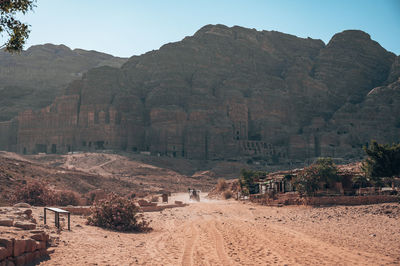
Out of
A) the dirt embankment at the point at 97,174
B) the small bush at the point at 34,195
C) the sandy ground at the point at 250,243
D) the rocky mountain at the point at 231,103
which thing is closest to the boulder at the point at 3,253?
the sandy ground at the point at 250,243

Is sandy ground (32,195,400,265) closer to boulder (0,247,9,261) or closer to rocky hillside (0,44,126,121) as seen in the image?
boulder (0,247,9,261)

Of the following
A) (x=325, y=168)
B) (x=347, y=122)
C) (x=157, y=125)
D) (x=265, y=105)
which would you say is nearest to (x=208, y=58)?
(x=265, y=105)

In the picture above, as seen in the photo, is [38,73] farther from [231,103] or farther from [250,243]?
[250,243]

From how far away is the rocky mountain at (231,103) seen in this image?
84812 millimetres

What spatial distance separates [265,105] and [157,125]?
3129 centimetres

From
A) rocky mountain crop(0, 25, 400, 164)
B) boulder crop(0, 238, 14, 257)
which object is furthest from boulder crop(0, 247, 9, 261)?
rocky mountain crop(0, 25, 400, 164)

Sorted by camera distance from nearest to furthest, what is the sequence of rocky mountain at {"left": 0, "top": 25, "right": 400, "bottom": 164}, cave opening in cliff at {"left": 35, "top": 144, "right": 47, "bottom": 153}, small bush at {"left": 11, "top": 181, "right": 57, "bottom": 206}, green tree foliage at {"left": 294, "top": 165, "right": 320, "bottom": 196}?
small bush at {"left": 11, "top": 181, "right": 57, "bottom": 206} < green tree foliage at {"left": 294, "top": 165, "right": 320, "bottom": 196} < rocky mountain at {"left": 0, "top": 25, "right": 400, "bottom": 164} < cave opening in cliff at {"left": 35, "top": 144, "right": 47, "bottom": 153}

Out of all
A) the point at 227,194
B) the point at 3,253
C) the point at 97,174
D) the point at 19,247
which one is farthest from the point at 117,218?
the point at 97,174

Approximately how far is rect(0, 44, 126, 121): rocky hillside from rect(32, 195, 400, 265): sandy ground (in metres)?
105

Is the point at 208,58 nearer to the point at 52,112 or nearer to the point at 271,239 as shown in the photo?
the point at 52,112

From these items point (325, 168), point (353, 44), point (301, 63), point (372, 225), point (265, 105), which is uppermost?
point (353, 44)

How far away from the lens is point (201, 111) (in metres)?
87.4

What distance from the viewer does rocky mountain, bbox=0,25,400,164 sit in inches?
3339

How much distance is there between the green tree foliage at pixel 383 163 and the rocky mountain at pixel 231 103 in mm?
57778
